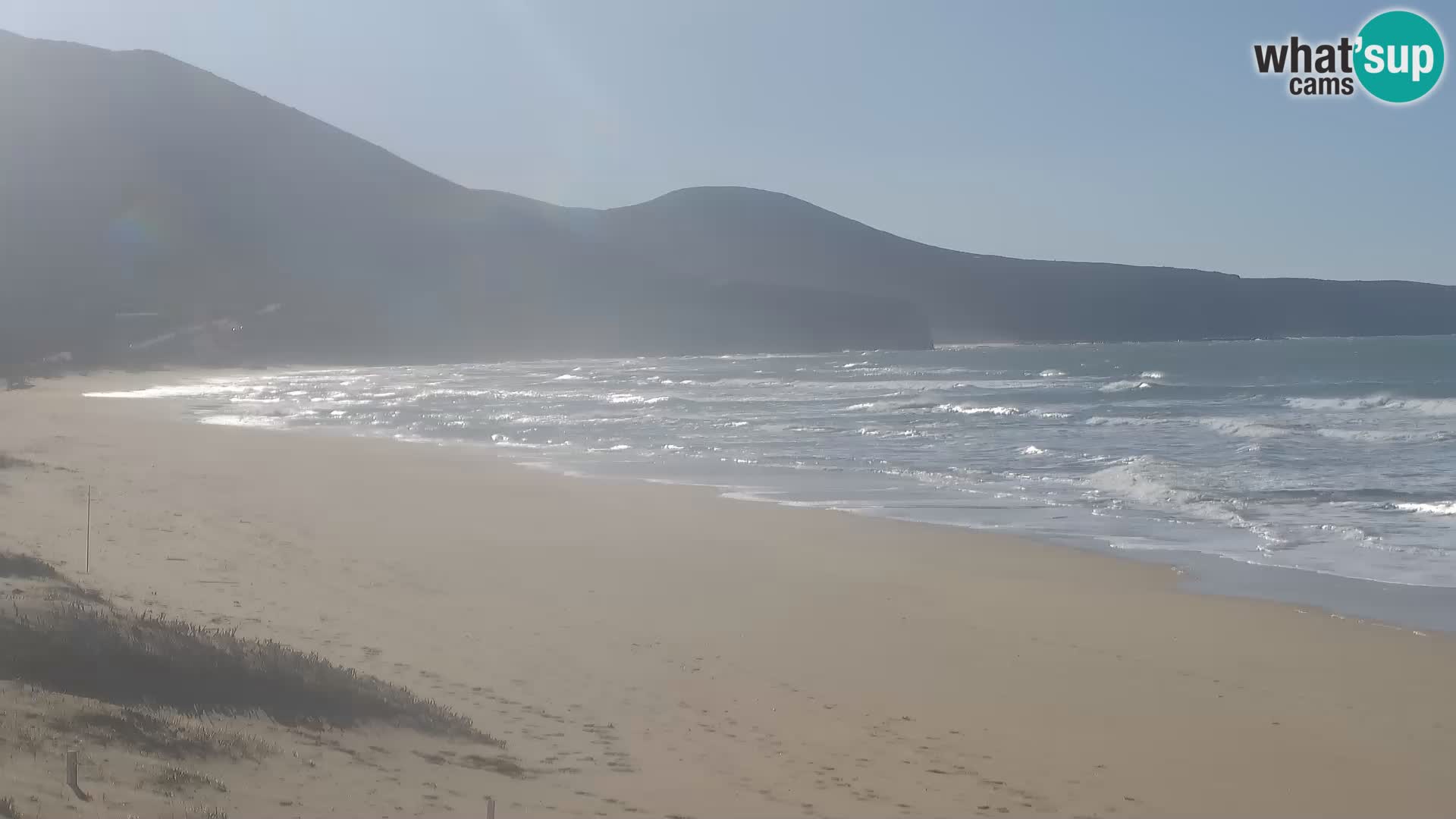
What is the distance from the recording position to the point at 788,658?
709cm

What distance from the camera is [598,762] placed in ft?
16.3

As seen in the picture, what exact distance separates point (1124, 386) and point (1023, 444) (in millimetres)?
23880

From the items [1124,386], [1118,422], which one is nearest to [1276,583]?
[1118,422]

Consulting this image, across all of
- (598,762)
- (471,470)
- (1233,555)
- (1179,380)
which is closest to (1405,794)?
(598,762)

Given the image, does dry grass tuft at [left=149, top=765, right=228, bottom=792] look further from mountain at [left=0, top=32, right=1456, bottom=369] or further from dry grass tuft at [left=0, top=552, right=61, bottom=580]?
mountain at [left=0, top=32, right=1456, bottom=369]

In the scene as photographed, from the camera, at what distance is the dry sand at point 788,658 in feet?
16.2

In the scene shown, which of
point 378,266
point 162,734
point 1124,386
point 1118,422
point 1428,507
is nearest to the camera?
point 162,734

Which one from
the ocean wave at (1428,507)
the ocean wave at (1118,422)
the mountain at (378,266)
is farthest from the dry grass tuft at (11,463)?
the mountain at (378,266)

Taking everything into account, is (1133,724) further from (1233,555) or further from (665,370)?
(665,370)

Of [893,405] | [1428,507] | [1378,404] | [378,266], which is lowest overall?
[1428,507]

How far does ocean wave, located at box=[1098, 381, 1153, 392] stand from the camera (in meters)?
40.4

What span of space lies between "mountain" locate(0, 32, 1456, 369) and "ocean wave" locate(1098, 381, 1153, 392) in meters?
51.6

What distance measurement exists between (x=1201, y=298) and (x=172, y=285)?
124 meters

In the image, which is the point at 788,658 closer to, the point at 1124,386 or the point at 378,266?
the point at 1124,386
